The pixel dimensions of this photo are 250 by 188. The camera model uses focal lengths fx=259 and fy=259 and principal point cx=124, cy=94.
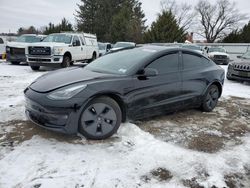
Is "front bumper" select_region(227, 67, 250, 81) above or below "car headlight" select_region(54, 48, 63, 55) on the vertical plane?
below

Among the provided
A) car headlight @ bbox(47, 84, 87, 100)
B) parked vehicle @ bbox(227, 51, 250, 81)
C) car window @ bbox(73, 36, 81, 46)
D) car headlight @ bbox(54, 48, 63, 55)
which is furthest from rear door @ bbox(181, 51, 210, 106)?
car window @ bbox(73, 36, 81, 46)

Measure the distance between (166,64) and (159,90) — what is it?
601 millimetres

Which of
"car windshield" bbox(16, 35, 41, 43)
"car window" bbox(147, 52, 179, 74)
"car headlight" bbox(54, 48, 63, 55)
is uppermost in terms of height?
"car windshield" bbox(16, 35, 41, 43)

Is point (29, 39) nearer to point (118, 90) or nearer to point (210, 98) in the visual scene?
point (210, 98)

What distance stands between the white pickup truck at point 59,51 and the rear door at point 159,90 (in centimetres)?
804

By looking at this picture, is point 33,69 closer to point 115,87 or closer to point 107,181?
point 115,87

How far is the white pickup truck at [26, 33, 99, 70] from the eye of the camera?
38.8 feet

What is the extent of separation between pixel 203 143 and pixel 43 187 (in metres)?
2.60

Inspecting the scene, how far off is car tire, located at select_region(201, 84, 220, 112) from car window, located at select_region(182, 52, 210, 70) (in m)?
0.60

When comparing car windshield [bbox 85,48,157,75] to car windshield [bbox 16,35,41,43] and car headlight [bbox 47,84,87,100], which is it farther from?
car windshield [bbox 16,35,41,43]

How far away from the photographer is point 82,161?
3371 millimetres

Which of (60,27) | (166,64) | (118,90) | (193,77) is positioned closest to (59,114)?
(118,90)

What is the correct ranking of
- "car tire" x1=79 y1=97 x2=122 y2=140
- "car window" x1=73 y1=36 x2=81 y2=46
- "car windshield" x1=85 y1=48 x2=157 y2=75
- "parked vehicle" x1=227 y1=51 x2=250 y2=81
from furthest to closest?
"car window" x1=73 y1=36 x2=81 y2=46, "parked vehicle" x1=227 y1=51 x2=250 y2=81, "car windshield" x1=85 y1=48 x2=157 y2=75, "car tire" x1=79 y1=97 x2=122 y2=140

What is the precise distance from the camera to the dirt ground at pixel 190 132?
10.8ft
